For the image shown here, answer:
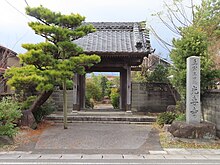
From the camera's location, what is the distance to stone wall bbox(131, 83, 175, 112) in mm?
14195

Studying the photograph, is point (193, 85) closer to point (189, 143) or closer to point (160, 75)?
point (189, 143)

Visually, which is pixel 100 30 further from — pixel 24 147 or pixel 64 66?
pixel 24 147

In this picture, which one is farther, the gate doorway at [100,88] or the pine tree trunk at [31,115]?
the gate doorway at [100,88]

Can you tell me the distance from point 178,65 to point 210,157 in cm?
415

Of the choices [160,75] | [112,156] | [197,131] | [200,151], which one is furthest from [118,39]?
[112,156]

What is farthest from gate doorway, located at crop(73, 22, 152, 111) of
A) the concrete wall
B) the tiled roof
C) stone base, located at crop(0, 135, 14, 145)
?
stone base, located at crop(0, 135, 14, 145)

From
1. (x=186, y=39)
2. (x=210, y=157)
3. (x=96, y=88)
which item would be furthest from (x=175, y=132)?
(x=96, y=88)

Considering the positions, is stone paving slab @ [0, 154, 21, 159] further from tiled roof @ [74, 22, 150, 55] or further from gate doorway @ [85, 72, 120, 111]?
gate doorway @ [85, 72, 120, 111]

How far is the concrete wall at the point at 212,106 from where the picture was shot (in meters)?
9.00

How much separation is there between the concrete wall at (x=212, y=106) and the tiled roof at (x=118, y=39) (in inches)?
152

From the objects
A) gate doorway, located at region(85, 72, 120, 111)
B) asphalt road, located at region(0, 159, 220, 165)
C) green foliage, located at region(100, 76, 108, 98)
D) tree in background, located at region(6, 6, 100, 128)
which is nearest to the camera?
asphalt road, located at region(0, 159, 220, 165)

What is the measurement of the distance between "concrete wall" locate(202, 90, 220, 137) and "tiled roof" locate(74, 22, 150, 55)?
385 cm

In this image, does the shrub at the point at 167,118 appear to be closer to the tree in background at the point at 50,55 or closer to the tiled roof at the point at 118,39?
the tiled roof at the point at 118,39

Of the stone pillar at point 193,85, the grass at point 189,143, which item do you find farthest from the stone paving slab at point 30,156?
the stone pillar at point 193,85
